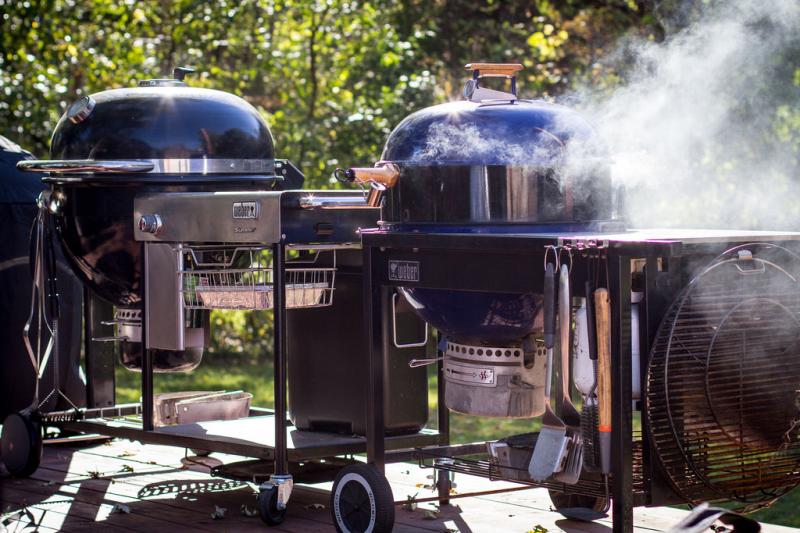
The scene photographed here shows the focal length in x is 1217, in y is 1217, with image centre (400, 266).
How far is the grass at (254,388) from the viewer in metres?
7.35

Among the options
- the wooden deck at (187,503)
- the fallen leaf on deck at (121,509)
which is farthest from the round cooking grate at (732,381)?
the fallen leaf on deck at (121,509)

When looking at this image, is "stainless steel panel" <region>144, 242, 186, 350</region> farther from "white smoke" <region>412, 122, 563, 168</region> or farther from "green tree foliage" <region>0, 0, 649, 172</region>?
"green tree foliage" <region>0, 0, 649, 172</region>

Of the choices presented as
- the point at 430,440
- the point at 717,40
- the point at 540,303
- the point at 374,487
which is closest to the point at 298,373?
the point at 430,440

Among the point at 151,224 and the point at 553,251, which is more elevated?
the point at 151,224

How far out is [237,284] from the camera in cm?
442

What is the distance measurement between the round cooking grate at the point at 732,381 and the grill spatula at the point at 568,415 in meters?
0.23

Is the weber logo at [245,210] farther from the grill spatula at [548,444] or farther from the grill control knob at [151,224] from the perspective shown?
the grill spatula at [548,444]

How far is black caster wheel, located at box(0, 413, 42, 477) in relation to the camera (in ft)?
16.1

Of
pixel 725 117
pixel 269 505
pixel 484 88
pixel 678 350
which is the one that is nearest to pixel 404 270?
pixel 484 88

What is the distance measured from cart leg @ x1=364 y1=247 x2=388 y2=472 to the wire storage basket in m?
0.47

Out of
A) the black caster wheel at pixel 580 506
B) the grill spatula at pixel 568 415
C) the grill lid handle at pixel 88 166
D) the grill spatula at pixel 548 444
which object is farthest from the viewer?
the grill lid handle at pixel 88 166

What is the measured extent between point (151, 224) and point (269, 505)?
1.12 metres

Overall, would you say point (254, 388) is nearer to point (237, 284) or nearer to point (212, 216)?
point (237, 284)

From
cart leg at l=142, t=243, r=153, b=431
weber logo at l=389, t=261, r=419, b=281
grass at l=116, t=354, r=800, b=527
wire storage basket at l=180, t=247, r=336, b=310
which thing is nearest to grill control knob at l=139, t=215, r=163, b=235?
wire storage basket at l=180, t=247, r=336, b=310
